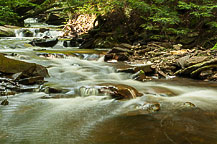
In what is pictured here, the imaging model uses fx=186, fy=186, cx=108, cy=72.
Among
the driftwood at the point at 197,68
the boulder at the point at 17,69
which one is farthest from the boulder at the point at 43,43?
the driftwood at the point at 197,68

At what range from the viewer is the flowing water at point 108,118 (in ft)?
8.23

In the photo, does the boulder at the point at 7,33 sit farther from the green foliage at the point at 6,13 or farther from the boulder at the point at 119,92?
the boulder at the point at 119,92

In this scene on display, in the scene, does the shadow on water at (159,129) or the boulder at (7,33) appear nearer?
the shadow on water at (159,129)

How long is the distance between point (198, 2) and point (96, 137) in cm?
1258

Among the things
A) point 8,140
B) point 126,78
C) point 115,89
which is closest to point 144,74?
point 126,78

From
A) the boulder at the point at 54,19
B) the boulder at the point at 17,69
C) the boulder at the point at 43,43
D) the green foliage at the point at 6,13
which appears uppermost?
the boulder at the point at 54,19

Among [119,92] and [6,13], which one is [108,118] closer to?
[119,92]

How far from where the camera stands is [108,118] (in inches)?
129

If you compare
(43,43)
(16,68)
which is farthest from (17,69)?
(43,43)

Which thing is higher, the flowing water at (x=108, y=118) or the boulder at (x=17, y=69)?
the boulder at (x=17, y=69)

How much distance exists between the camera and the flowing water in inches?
98.7

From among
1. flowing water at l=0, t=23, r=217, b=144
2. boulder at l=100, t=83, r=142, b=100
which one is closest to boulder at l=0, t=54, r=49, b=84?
flowing water at l=0, t=23, r=217, b=144

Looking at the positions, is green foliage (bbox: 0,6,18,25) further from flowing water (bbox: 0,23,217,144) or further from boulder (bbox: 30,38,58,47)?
flowing water (bbox: 0,23,217,144)

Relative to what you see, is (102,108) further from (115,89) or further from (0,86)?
(0,86)
